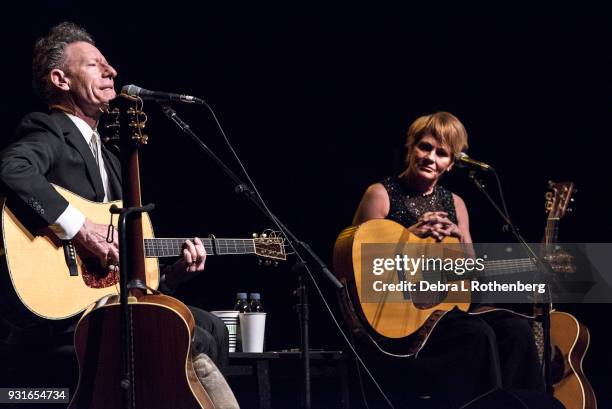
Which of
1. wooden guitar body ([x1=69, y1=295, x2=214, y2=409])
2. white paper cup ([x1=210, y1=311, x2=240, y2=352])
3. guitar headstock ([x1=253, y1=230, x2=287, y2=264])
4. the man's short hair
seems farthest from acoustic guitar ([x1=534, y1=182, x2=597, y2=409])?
the man's short hair

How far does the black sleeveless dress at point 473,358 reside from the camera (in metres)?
3.74

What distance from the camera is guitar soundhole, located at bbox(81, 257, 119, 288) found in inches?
118

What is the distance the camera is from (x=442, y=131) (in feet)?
13.8

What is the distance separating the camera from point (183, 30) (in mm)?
4547

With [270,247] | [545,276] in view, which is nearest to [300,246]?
[270,247]

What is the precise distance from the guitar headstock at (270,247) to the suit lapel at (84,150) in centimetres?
74

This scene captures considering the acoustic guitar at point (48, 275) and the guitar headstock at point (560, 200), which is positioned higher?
the guitar headstock at point (560, 200)

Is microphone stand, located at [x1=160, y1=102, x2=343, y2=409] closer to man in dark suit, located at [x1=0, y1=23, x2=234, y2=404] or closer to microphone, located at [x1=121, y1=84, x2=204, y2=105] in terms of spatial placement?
microphone, located at [x1=121, y1=84, x2=204, y2=105]

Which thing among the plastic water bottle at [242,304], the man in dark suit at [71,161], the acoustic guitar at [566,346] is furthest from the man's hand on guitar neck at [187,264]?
the acoustic guitar at [566,346]

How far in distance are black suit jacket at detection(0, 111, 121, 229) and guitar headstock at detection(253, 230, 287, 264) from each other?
2.12 feet

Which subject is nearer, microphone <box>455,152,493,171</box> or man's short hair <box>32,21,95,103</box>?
man's short hair <box>32,21,95,103</box>

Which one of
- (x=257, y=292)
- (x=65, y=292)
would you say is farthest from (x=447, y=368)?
(x=65, y=292)

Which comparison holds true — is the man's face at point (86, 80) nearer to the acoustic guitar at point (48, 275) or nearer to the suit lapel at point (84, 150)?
the suit lapel at point (84, 150)

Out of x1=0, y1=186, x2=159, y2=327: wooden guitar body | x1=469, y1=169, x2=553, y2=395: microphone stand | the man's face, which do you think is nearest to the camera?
x1=0, y1=186, x2=159, y2=327: wooden guitar body
